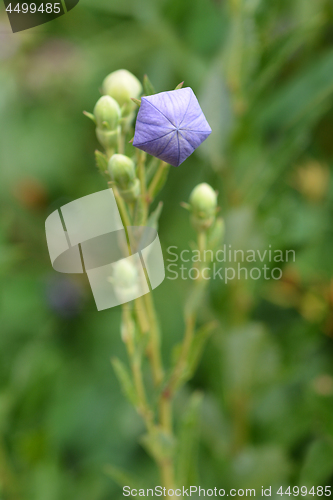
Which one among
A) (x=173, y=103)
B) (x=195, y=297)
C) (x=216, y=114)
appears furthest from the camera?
(x=216, y=114)

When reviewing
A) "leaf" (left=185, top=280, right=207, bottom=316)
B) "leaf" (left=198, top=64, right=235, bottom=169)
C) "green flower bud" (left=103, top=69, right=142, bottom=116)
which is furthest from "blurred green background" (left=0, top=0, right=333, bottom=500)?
"green flower bud" (left=103, top=69, right=142, bottom=116)

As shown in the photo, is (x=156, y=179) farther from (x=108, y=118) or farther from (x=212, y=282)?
(x=212, y=282)

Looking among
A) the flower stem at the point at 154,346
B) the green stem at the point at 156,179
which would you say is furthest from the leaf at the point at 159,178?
the flower stem at the point at 154,346

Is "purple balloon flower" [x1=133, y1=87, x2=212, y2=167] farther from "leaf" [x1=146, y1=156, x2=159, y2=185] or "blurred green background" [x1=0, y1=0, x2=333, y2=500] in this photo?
"blurred green background" [x1=0, y1=0, x2=333, y2=500]

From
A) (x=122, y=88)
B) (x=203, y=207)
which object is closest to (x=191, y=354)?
(x=203, y=207)

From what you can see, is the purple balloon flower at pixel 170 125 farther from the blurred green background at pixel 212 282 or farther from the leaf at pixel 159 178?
the blurred green background at pixel 212 282

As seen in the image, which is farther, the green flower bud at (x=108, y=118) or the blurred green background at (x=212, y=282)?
the blurred green background at (x=212, y=282)
